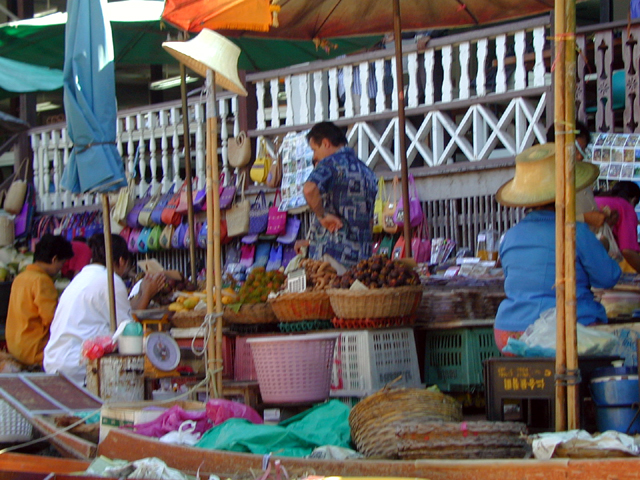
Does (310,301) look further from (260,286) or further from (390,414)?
(390,414)

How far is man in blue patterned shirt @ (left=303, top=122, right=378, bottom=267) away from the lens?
19.9 feet

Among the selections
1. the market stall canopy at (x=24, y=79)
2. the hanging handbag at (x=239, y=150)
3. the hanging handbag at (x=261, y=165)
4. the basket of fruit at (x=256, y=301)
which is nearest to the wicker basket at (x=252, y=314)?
the basket of fruit at (x=256, y=301)

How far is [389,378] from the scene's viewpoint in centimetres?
520

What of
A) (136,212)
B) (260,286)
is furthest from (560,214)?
(136,212)

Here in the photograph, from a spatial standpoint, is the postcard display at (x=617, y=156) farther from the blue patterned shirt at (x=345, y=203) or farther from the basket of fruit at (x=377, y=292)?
the basket of fruit at (x=377, y=292)

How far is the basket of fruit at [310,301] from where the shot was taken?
17.9ft

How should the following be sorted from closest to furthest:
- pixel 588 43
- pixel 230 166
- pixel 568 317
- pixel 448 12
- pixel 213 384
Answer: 1. pixel 568 317
2. pixel 213 384
3. pixel 448 12
4. pixel 588 43
5. pixel 230 166

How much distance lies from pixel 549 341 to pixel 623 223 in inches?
120

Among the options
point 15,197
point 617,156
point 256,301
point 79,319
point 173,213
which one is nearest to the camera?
point 256,301

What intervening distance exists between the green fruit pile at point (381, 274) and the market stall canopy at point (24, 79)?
6.59 meters

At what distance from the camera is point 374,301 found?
16.6ft

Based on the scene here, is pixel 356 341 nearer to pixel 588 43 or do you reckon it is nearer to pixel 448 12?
pixel 448 12

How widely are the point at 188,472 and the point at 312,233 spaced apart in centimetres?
266

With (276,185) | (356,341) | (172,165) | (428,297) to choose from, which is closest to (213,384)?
(356,341)
